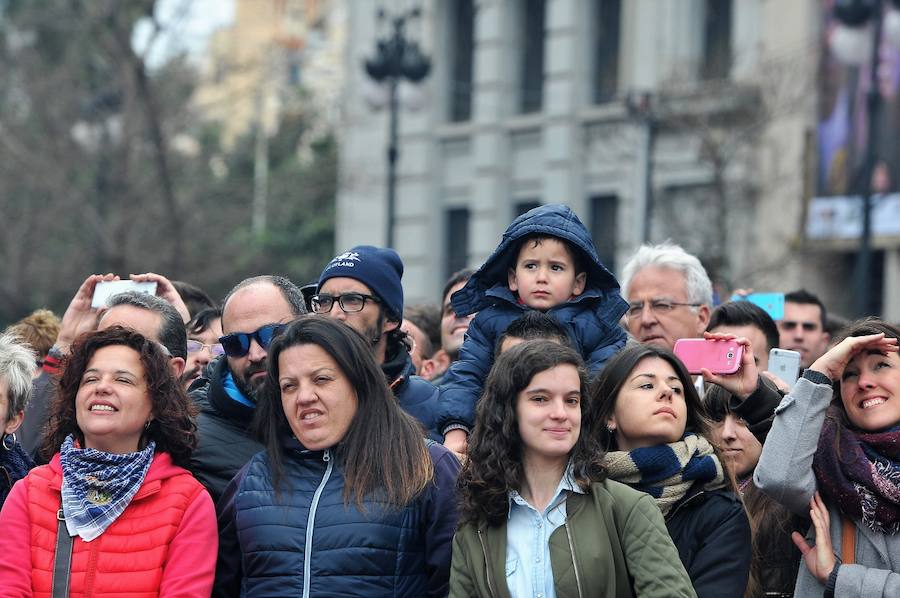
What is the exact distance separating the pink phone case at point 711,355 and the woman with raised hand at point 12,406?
2.58 metres

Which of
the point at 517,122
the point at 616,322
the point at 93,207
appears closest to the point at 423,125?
the point at 517,122

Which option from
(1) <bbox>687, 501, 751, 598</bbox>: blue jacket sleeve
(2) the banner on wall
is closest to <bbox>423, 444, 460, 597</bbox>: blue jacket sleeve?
(1) <bbox>687, 501, 751, 598</bbox>: blue jacket sleeve

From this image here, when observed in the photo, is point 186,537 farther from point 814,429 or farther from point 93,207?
point 93,207

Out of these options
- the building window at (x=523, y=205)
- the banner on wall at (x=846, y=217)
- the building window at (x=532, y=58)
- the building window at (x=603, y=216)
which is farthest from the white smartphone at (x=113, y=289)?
the building window at (x=532, y=58)

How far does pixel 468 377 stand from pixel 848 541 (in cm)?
163

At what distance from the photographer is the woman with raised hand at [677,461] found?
17.3 ft

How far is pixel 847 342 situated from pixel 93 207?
19.7 m

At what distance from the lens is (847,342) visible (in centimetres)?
551

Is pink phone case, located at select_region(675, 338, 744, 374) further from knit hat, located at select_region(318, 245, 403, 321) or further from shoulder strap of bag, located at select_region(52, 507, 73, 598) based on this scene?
shoulder strap of bag, located at select_region(52, 507, 73, 598)

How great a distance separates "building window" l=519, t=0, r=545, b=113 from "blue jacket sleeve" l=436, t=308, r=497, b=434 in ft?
68.7

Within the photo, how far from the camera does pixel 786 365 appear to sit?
6.50 meters

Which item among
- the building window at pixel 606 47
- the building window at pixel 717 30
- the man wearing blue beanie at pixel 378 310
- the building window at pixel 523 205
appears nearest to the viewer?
the man wearing blue beanie at pixel 378 310

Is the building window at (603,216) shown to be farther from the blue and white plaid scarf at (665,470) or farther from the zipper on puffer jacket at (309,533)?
the zipper on puffer jacket at (309,533)

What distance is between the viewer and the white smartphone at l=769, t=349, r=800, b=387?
21.2 feet
